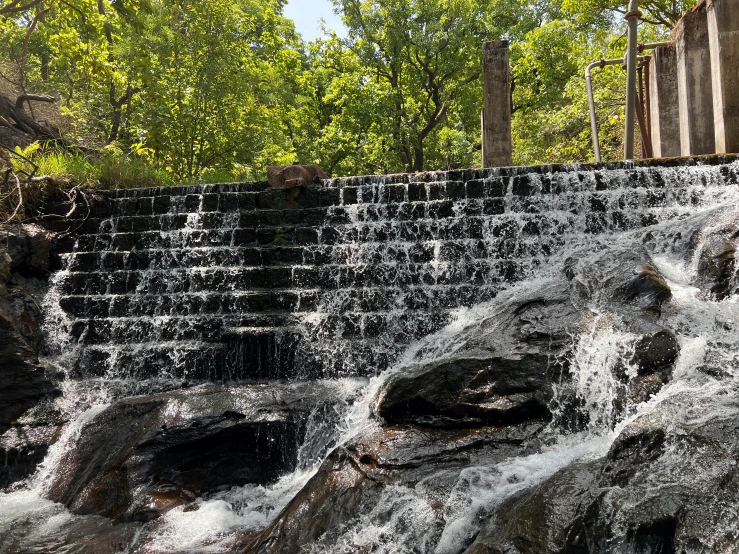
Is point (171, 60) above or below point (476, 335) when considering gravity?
above

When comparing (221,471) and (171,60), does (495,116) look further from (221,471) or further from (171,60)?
(221,471)

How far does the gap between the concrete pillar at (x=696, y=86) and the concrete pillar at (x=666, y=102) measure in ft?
3.60

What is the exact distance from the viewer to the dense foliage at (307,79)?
42.8ft

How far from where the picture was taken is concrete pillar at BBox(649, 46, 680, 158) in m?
10.7

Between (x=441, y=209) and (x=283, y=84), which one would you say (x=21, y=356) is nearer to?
(x=441, y=209)

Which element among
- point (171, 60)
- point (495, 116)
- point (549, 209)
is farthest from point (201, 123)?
point (549, 209)

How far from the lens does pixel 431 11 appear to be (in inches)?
835

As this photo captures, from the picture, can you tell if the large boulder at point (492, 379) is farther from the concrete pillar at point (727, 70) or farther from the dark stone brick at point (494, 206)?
the concrete pillar at point (727, 70)

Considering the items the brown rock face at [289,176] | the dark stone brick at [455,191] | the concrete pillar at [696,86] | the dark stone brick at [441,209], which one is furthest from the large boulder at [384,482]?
the concrete pillar at [696,86]

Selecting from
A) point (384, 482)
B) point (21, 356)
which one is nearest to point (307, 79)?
point (21, 356)

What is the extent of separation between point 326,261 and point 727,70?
610 centimetres

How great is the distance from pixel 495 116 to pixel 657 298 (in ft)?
21.6

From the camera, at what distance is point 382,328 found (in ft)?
23.7

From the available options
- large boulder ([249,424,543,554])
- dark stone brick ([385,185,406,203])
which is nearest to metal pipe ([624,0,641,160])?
dark stone brick ([385,185,406,203])
